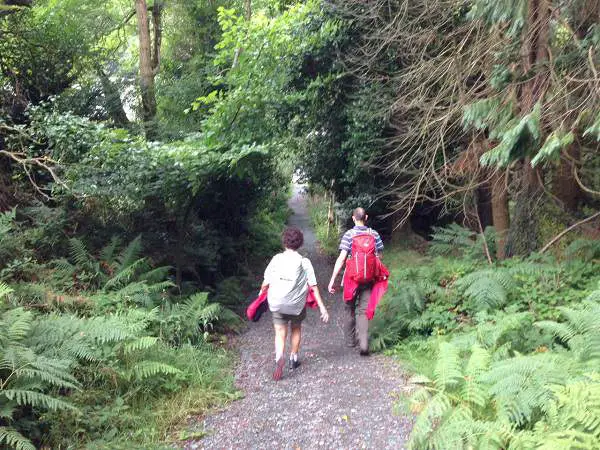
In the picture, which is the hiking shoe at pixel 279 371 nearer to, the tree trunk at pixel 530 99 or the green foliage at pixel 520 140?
the green foliage at pixel 520 140

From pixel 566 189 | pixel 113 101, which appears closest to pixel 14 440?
pixel 566 189

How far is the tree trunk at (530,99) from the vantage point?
6988mm

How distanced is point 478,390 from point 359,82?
30.3 ft

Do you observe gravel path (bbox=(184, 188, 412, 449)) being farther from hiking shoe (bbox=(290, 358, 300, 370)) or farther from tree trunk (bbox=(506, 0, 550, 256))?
tree trunk (bbox=(506, 0, 550, 256))

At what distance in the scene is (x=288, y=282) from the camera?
6082 mm

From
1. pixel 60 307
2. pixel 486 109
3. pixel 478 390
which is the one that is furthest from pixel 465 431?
pixel 60 307

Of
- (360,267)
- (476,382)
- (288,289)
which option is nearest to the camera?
(476,382)

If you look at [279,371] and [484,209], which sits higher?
[484,209]

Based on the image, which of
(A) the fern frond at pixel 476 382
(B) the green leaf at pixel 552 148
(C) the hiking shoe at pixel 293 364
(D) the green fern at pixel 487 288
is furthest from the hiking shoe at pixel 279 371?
(B) the green leaf at pixel 552 148

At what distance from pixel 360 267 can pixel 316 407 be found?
212 centimetres

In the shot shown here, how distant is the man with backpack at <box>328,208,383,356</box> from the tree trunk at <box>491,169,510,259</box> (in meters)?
2.98

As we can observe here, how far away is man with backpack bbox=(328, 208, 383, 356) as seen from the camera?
263 inches

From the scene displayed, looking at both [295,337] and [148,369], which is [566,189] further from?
[148,369]

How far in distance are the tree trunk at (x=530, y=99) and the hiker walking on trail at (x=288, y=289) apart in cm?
342
